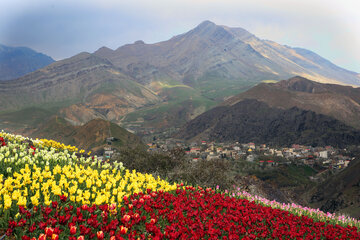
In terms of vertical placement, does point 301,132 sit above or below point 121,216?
below

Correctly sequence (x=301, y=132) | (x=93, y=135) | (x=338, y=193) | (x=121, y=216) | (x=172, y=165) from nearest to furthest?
(x=121, y=216), (x=172, y=165), (x=338, y=193), (x=93, y=135), (x=301, y=132)

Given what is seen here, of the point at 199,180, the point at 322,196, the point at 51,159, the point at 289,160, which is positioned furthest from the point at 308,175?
the point at 51,159

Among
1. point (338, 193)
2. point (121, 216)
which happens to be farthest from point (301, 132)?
point (121, 216)

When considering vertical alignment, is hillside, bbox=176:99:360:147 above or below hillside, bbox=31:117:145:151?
above

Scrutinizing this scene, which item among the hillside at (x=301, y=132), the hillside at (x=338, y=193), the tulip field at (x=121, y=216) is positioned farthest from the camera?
the hillside at (x=301, y=132)

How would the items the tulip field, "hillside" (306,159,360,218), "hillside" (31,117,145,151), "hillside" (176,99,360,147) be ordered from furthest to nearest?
"hillside" (176,99,360,147), "hillside" (31,117,145,151), "hillside" (306,159,360,218), the tulip field

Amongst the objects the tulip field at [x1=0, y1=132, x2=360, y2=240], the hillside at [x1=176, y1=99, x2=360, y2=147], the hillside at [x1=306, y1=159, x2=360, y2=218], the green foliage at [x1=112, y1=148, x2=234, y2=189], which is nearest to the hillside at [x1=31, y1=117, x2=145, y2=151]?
the hillside at [x1=306, y1=159, x2=360, y2=218]

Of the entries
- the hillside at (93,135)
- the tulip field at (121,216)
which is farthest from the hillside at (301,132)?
the tulip field at (121,216)

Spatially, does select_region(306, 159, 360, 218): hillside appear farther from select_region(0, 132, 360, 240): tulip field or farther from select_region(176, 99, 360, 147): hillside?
select_region(176, 99, 360, 147): hillside

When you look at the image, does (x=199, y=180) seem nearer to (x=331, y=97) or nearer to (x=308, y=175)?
(x=308, y=175)

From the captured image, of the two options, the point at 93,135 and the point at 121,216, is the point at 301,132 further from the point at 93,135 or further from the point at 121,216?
the point at 121,216

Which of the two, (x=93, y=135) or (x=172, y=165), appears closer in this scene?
(x=172, y=165)

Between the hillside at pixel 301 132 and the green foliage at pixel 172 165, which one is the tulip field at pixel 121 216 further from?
the hillside at pixel 301 132
